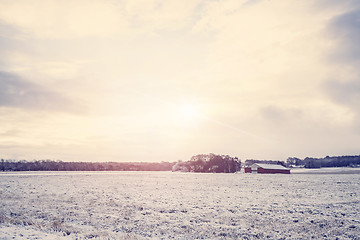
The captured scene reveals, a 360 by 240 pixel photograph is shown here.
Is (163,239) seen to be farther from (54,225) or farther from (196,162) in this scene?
(196,162)

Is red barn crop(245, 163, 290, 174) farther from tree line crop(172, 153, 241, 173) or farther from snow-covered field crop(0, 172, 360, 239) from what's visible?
snow-covered field crop(0, 172, 360, 239)

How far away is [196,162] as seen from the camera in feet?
499

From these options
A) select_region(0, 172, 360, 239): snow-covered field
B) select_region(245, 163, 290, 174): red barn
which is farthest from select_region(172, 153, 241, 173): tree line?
select_region(0, 172, 360, 239): snow-covered field

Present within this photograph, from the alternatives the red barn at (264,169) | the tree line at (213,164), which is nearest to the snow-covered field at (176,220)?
the red barn at (264,169)

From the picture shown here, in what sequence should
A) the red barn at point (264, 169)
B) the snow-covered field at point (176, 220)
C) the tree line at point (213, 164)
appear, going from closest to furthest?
the snow-covered field at point (176, 220) → the red barn at point (264, 169) → the tree line at point (213, 164)

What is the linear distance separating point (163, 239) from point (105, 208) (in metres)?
10.3

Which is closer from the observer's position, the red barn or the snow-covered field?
the snow-covered field

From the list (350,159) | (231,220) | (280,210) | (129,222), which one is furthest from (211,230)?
(350,159)

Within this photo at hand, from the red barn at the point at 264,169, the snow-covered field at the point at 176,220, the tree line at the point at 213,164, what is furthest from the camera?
the tree line at the point at 213,164

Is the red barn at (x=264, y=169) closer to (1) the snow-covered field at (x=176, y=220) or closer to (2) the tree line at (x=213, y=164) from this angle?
(2) the tree line at (x=213, y=164)

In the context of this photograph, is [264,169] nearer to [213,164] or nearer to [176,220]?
[213,164]

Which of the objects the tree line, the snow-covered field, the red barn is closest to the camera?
the snow-covered field

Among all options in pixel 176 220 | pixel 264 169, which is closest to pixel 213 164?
pixel 264 169

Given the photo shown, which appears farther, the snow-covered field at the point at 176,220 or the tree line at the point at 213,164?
the tree line at the point at 213,164
